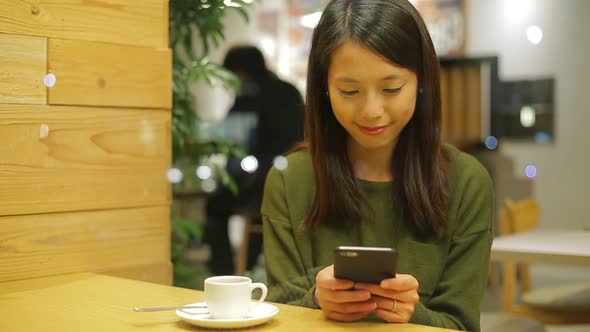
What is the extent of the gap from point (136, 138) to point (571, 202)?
17.8 feet

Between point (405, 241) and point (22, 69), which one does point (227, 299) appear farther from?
point (22, 69)

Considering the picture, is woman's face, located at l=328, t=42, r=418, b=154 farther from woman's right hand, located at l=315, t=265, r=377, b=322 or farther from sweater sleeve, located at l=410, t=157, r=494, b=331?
woman's right hand, located at l=315, t=265, r=377, b=322

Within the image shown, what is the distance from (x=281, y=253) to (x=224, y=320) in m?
0.48

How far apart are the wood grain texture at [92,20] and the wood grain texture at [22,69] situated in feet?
0.07

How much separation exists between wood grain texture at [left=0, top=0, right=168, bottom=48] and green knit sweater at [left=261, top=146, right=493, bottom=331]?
49 cm

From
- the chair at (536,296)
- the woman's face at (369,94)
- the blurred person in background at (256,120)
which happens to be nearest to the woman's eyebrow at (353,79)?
the woman's face at (369,94)

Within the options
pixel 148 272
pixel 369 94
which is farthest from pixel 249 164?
pixel 369 94

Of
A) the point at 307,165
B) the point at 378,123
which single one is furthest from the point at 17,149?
the point at 378,123

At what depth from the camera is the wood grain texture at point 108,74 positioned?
1.71 meters

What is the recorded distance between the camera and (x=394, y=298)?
3.95 ft

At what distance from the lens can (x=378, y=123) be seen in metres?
1.47

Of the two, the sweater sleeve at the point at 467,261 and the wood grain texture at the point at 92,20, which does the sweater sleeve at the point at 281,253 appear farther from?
the wood grain texture at the point at 92,20

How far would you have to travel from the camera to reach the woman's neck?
1.63m

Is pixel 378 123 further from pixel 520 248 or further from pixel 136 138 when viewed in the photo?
pixel 520 248
